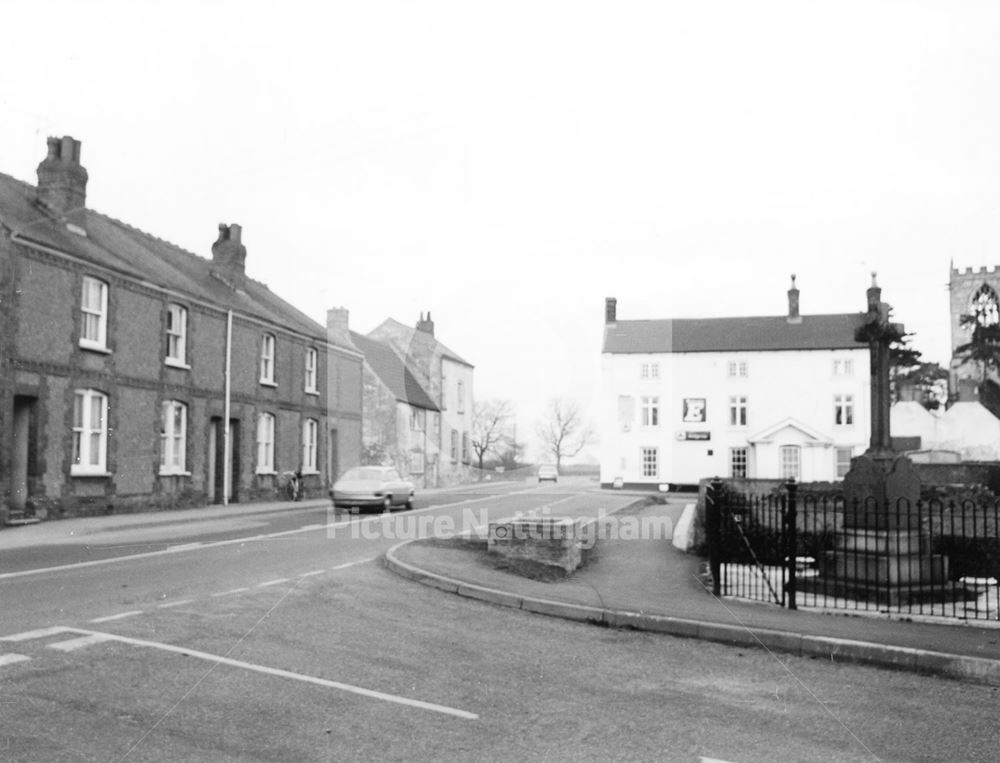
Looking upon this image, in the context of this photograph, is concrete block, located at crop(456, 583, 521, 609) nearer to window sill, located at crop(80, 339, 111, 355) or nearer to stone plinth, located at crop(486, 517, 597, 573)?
stone plinth, located at crop(486, 517, 597, 573)

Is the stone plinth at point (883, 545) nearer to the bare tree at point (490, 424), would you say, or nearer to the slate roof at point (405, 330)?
the slate roof at point (405, 330)

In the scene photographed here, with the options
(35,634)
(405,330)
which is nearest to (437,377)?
(405,330)

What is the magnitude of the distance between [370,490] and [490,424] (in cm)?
7303

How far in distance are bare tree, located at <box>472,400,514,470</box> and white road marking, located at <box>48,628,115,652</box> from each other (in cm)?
8756

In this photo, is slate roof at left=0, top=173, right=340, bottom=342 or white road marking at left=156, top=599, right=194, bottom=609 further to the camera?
slate roof at left=0, top=173, right=340, bottom=342

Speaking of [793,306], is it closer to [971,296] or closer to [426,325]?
[426,325]

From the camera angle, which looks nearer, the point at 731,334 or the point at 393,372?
the point at 393,372

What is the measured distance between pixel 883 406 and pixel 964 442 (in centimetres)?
4354

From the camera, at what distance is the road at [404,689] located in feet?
16.8

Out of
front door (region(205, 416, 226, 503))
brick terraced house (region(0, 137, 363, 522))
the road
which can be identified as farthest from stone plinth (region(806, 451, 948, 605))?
front door (region(205, 416, 226, 503))

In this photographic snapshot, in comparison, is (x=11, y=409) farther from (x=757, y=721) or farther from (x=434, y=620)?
(x=757, y=721)

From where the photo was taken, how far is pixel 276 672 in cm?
673

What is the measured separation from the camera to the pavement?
299 inches

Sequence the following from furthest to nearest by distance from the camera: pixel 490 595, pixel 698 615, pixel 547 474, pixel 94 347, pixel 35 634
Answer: pixel 547 474 < pixel 94 347 < pixel 490 595 < pixel 698 615 < pixel 35 634
